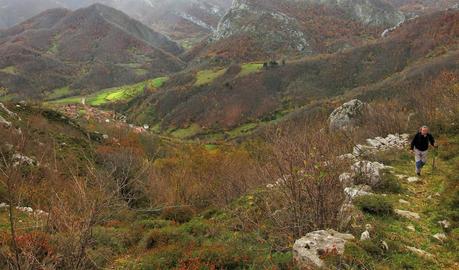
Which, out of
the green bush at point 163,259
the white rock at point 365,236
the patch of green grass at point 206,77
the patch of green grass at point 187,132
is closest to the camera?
the white rock at point 365,236

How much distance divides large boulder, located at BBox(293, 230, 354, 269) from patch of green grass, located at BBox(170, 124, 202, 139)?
3313 inches

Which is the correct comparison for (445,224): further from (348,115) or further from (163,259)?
(348,115)

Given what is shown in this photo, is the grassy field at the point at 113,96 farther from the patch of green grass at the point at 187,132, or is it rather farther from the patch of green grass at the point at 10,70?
the patch of green grass at the point at 187,132

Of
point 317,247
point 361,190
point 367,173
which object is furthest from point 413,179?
point 317,247

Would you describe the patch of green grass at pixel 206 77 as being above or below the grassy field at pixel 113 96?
above

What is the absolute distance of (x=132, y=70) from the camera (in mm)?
182875

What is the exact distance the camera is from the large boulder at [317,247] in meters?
7.55

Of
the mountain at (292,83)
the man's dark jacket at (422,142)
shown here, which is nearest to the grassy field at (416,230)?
the man's dark jacket at (422,142)

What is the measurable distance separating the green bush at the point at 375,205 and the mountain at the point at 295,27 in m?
142

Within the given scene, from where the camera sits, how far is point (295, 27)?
542 ft

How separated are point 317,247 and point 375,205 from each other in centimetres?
338

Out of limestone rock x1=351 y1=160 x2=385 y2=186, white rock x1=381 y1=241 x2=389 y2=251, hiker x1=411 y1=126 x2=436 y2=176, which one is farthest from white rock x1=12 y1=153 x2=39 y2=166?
hiker x1=411 y1=126 x2=436 y2=176

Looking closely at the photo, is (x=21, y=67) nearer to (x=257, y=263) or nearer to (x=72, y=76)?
(x=72, y=76)

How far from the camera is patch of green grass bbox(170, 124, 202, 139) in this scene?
92863 mm
